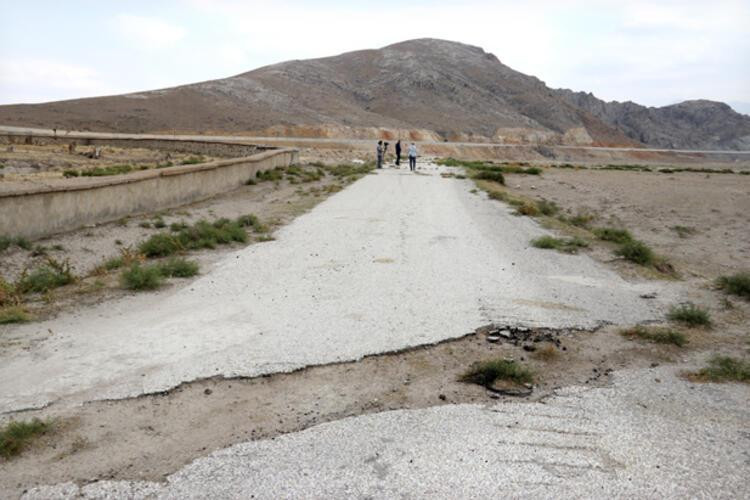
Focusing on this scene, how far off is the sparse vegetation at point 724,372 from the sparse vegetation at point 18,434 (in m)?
5.54

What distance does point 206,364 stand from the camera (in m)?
6.09

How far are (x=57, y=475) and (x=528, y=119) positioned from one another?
141075mm

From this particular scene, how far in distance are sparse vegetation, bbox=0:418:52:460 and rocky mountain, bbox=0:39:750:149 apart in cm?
8313

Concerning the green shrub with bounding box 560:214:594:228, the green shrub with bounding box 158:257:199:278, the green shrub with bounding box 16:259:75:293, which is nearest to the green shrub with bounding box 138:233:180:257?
the green shrub with bounding box 158:257:199:278

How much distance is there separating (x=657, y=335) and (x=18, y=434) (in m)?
6.23

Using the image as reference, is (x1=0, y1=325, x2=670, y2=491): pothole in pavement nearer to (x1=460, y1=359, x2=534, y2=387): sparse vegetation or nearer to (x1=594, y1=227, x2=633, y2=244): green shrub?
(x1=460, y1=359, x2=534, y2=387): sparse vegetation

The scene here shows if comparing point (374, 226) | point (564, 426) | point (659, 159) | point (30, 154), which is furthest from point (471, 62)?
point (564, 426)

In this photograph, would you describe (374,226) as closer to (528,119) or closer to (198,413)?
(198,413)

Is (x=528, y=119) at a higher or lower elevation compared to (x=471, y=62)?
lower

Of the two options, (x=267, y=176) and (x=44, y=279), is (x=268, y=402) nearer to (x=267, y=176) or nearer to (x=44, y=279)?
(x=44, y=279)

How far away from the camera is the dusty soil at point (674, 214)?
47.9 feet

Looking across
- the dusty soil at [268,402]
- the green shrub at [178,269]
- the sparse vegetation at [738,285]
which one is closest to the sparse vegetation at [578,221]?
the sparse vegetation at [738,285]

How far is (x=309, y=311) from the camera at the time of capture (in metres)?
7.98

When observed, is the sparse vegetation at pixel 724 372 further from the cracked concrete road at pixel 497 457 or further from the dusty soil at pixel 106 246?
the dusty soil at pixel 106 246
